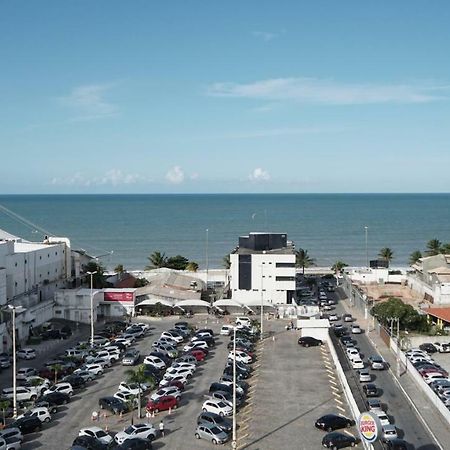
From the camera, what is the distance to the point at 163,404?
31594 millimetres

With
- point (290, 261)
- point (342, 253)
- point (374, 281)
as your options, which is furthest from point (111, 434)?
point (342, 253)

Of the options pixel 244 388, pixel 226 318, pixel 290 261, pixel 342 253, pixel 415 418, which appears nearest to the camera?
pixel 415 418

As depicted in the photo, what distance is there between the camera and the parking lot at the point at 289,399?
91.8 ft

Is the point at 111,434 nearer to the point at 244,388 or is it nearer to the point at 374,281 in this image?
the point at 244,388

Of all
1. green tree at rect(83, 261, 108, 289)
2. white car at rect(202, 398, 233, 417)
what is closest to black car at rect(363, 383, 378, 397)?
white car at rect(202, 398, 233, 417)

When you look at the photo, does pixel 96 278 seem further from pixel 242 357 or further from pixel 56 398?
pixel 56 398

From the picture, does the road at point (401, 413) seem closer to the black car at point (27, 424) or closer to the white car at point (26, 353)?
the black car at point (27, 424)

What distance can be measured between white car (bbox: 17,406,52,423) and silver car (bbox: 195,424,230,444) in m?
7.54

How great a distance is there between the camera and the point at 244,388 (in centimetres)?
3447

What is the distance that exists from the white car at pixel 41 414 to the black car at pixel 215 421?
24.0 ft

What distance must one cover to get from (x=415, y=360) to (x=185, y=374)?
15791 mm

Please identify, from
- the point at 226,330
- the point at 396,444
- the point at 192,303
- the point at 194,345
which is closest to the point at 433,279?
the point at 226,330

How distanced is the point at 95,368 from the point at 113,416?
307 inches

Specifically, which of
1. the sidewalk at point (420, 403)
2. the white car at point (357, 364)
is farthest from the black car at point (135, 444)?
the white car at point (357, 364)
